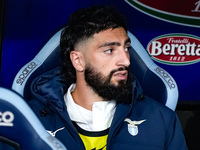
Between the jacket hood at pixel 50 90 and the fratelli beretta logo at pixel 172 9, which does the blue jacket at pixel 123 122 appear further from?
the fratelli beretta logo at pixel 172 9

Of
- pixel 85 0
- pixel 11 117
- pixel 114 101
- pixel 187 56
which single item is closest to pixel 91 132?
pixel 114 101

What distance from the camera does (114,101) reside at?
4.67ft

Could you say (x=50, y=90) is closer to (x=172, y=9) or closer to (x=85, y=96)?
(x=85, y=96)

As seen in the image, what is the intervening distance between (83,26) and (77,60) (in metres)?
0.14

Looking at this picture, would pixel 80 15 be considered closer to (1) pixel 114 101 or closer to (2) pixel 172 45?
(1) pixel 114 101

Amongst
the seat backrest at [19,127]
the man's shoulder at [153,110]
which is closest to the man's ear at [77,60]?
the man's shoulder at [153,110]

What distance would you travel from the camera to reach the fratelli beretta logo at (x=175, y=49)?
7.40 ft

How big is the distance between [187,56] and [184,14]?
0.29 m

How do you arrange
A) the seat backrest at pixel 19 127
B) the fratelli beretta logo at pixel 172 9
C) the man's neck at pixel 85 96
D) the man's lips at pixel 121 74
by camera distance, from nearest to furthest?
the seat backrest at pixel 19 127 → the man's lips at pixel 121 74 → the man's neck at pixel 85 96 → the fratelli beretta logo at pixel 172 9

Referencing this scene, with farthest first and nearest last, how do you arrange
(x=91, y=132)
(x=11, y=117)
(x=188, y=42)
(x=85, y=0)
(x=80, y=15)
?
(x=188, y=42), (x=85, y=0), (x=80, y=15), (x=91, y=132), (x=11, y=117)

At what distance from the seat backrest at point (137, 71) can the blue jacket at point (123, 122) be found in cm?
5

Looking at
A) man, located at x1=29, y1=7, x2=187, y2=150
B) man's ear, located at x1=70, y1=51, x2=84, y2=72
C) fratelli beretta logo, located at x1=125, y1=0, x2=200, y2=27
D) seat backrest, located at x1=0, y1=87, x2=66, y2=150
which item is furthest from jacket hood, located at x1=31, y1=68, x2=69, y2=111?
fratelli beretta logo, located at x1=125, y1=0, x2=200, y2=27

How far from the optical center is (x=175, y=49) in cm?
229

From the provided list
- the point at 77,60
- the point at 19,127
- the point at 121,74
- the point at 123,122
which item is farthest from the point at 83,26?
the point at 19,127
